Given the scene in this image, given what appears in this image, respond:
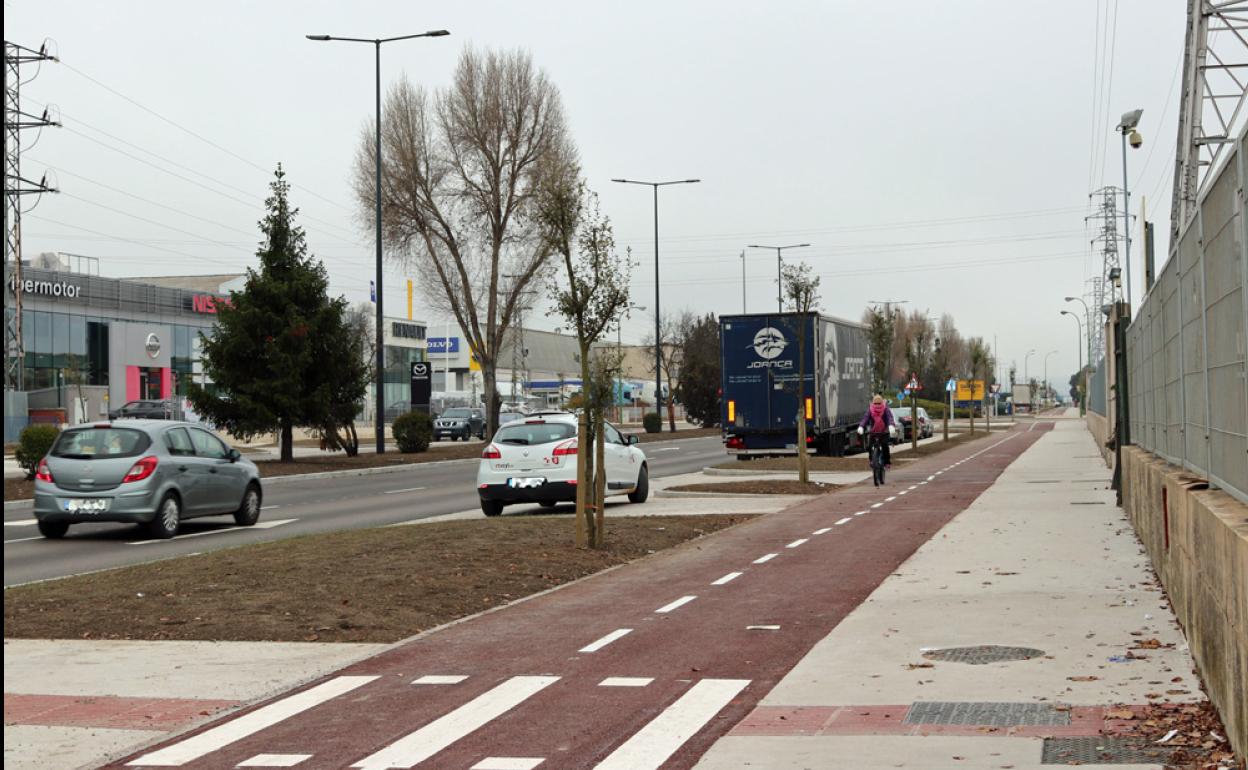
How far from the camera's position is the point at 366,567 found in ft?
44.0

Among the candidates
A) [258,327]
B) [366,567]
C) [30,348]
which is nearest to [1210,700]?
[366,567]

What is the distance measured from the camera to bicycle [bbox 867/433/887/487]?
28.4 meters

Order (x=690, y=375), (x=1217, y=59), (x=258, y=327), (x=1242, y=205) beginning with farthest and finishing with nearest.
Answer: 1. (x=690, y=375)
2. (x=258, y=327)
3. (x=1217, y=59)
4. (x=1242, y=205)

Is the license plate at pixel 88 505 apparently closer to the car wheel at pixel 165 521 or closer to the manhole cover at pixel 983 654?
the car wheel at pixel 165 521

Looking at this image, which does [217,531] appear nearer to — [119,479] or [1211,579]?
[119,479]

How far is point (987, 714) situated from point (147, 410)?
56.8 metres

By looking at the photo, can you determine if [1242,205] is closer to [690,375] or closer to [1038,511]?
[1038,511]

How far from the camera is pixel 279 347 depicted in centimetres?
3950

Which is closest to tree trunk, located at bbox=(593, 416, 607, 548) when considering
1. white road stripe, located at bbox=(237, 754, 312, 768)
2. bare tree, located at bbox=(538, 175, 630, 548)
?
bare tree, located at bbox=(538, 175, 630, 548)

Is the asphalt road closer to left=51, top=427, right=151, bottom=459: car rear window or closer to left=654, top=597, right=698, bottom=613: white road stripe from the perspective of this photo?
left=51, top=427, right=151, bottom=459: car rear window

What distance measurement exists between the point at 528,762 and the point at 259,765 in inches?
46.1

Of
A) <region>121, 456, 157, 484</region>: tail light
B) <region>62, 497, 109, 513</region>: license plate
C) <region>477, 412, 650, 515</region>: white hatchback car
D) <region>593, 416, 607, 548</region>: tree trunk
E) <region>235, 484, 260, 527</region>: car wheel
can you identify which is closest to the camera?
<region>593, 416, 607, 548</region>: tree trunk

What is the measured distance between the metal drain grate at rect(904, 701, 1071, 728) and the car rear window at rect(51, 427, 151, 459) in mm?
14175

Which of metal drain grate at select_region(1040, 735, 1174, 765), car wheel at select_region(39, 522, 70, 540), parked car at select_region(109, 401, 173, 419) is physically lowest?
car wheel at select_region(39, 522, 70, 540)
